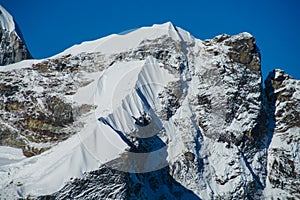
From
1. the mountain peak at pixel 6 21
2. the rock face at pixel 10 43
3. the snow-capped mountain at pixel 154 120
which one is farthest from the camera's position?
the mountain peak at pixel 6 21

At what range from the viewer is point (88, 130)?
48000 millimetres

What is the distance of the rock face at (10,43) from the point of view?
76812 millimetres

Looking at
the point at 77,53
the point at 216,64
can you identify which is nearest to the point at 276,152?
the point at 216,64

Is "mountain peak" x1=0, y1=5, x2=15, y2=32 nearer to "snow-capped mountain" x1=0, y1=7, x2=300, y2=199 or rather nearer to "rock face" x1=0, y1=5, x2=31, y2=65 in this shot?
"rock face" x1=0, y1=5, x2=31, y2=65

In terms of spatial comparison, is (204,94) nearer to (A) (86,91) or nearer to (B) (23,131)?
(A) (86,91)

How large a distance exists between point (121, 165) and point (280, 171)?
21.7 metres

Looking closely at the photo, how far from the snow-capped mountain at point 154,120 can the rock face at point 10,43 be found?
14.4m

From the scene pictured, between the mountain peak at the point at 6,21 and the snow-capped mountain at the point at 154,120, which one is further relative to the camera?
the mountain peak at the point at 6,21

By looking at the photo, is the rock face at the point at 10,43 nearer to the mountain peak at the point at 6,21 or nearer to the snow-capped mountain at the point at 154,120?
the mountain peak at the point at 6,21

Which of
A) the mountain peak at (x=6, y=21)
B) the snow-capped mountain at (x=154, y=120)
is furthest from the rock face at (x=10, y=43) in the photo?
the snow-capped mountain at (x=154, y=120)

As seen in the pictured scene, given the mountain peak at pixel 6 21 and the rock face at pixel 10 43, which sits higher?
the mountain peak at pixel 6 21

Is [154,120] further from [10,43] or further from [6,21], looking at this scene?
[6,21]

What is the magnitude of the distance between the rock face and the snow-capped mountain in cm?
1436

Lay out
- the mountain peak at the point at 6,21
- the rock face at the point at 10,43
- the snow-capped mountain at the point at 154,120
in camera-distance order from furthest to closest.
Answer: the mountain peak at the point at 6,21 < the rock face at the point at 10,43 < the snow-capped mountain at the point at 154,120
